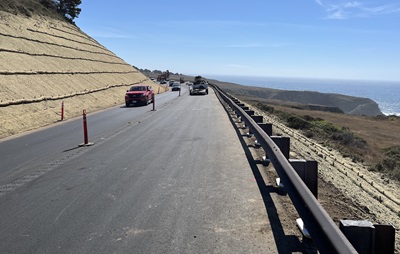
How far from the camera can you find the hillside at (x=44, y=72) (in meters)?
21.3

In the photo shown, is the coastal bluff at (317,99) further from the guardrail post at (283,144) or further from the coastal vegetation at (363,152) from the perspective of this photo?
the guardrail post at (283,144)

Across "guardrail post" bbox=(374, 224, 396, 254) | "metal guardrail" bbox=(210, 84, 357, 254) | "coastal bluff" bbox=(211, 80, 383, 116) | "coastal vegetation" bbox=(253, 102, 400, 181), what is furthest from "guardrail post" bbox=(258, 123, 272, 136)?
"coastal bluff" bbox=(211, 80, 383, 116)

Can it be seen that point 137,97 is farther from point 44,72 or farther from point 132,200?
point 132,200

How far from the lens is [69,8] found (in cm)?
6606

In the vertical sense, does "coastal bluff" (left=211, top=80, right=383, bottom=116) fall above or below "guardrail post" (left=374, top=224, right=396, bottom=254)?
below

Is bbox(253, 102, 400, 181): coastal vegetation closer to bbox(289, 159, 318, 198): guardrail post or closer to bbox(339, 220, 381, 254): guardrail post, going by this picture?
bbox(289, 159, 318, 198): guardrail post

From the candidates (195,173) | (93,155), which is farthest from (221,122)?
(195,173)

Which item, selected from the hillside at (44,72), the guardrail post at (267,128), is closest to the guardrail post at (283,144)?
the guardrail post at (267,128)

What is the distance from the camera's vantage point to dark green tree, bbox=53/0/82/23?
213 ft

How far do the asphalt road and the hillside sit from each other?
8.11 meters

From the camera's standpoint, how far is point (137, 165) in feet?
29.9

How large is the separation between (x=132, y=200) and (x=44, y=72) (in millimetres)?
28006

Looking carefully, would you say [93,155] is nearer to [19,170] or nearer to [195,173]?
[19,170]

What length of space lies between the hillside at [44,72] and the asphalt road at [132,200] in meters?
8.11
